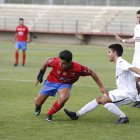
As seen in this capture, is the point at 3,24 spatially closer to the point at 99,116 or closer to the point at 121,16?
the point at 121,16

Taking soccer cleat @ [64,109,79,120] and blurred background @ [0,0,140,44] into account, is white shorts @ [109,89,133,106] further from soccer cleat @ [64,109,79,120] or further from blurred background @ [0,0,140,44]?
blurred background @ [0,0,140,44]

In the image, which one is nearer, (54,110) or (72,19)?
(54,110)

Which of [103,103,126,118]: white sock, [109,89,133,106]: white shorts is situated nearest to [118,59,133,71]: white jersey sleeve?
[109,89,133,106]: white shorts

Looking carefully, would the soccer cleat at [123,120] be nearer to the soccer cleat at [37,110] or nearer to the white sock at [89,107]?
the white sock at [89,107]

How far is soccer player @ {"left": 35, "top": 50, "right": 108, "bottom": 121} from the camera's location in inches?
365

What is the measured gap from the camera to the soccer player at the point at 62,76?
365 inches

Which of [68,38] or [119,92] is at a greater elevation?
[119,92]

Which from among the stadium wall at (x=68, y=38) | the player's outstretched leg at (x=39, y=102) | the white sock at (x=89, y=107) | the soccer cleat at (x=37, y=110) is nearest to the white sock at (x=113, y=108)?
the white sock at (x=89, y=107)

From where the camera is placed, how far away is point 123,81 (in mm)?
9461

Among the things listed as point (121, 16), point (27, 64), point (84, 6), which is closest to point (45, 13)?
point (84, 6)

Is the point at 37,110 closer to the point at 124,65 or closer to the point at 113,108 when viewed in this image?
the point at 113,108

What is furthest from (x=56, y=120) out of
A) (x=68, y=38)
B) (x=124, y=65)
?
(x=68, y=38)

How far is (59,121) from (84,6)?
3754 centimetres

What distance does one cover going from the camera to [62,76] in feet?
31.3
